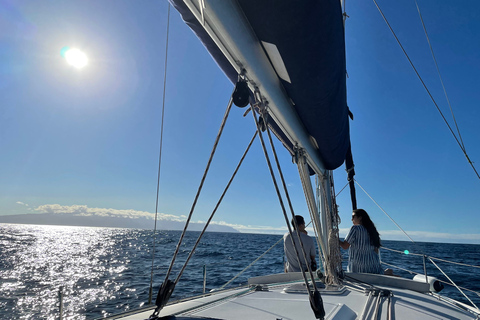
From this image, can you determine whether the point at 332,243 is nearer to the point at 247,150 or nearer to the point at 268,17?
the point at 247,150

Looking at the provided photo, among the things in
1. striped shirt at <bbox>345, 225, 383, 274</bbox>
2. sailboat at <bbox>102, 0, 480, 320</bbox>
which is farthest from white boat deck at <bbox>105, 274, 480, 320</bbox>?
striped shirt at <bbox>345, 225, 383, 274</bbox>

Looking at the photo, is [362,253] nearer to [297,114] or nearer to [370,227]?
[370,227]

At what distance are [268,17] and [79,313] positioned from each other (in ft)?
24.8

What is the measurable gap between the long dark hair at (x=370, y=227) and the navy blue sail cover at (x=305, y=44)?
1617 millimetres

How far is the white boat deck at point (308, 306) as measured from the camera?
6.00ft

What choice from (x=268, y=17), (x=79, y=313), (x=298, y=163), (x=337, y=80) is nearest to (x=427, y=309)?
(x=298, y=163)

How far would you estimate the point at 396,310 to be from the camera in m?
2.06

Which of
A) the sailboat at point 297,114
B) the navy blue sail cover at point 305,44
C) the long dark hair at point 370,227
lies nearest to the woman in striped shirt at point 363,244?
the long dark hair at point 370,227

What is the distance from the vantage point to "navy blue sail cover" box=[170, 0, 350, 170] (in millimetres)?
1230

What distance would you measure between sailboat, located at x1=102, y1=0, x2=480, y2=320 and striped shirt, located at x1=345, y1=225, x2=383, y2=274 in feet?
0.58

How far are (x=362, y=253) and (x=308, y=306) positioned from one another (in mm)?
1496

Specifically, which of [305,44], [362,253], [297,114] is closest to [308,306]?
[297,114]

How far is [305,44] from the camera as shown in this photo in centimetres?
136

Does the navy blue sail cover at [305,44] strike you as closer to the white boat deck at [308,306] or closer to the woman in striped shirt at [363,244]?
the white boat deck at [308,306]
